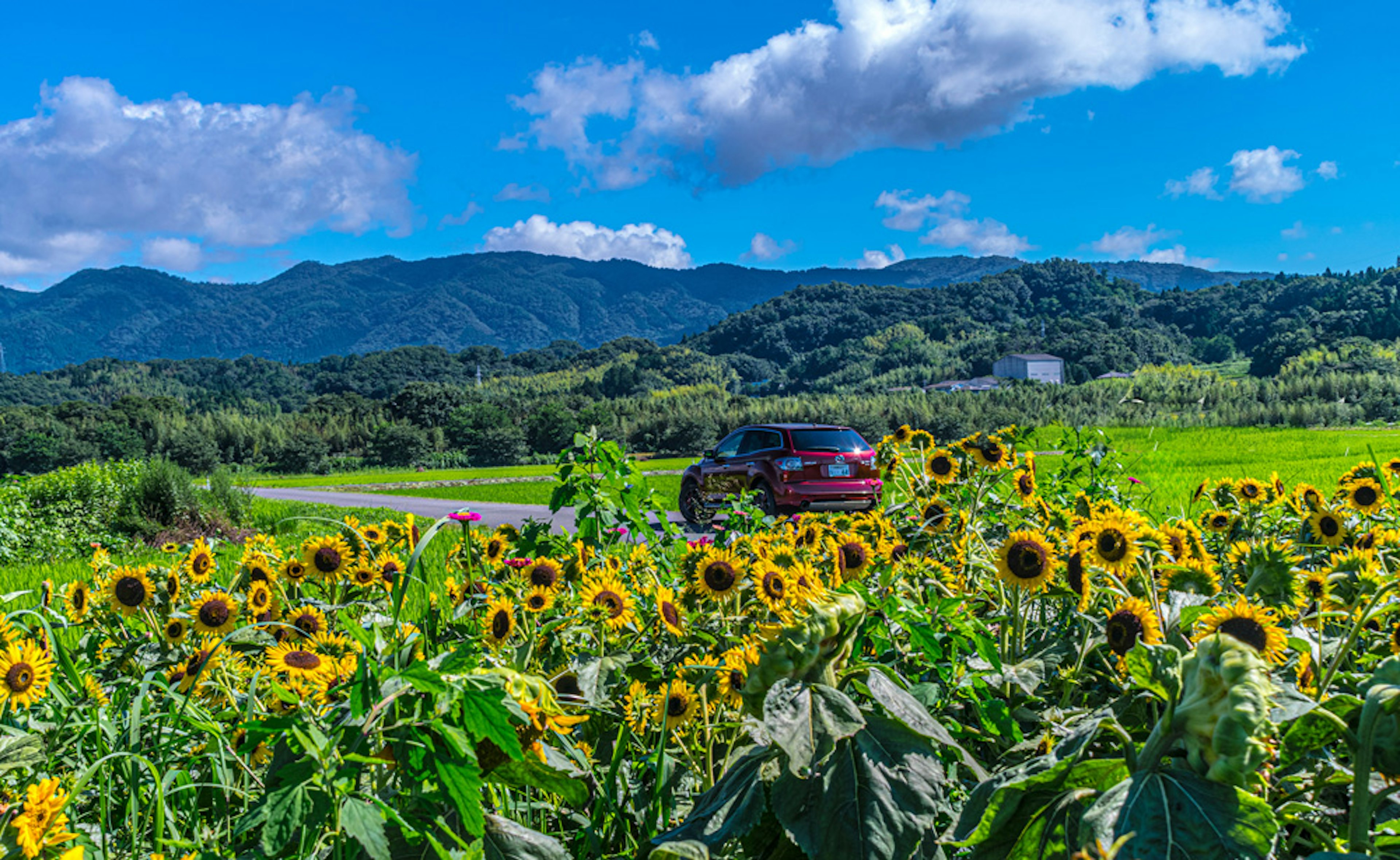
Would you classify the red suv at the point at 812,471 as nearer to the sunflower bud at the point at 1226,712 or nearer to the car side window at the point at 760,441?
the car side window at the point at 760,441

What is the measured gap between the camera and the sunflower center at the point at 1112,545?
149 cm

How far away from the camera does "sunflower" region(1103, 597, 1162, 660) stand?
1251 millimetres

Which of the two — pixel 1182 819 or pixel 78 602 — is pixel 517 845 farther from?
pixel 78 602

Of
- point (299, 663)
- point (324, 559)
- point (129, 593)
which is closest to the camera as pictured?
point (299, 663)

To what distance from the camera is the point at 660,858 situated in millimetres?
802

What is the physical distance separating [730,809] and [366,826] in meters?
0.39

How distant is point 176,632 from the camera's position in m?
1.81

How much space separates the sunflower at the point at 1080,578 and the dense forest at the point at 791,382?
13.7 meters

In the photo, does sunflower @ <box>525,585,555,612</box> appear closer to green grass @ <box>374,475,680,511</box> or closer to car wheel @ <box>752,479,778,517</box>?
car wheel @ <box>752,479,778,517</box>

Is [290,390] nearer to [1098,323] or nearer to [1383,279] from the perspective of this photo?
[1098,323]

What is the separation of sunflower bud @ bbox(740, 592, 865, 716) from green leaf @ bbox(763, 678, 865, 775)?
0.07ft

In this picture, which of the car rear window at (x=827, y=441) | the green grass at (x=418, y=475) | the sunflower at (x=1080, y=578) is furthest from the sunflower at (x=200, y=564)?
the green grass at (x=418, y=475)

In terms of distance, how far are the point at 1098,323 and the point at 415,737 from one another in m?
101

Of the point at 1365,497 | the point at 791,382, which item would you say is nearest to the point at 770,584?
the point at 1365,497
